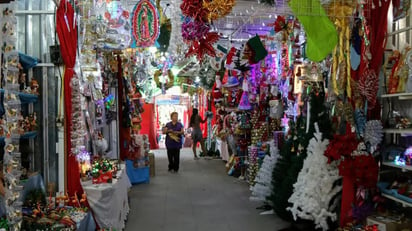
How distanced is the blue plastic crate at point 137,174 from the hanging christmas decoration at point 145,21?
10.5 ft

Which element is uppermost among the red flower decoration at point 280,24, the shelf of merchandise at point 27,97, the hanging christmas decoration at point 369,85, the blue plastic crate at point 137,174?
the red flower decoration at point 280,24

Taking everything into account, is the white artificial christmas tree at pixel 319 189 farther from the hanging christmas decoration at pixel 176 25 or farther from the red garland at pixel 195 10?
the hanging christmas decoration at pixel 176 25

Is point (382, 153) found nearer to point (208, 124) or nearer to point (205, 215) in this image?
point (205, 215)

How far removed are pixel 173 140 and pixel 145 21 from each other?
468 centimetres

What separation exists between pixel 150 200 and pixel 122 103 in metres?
2.19

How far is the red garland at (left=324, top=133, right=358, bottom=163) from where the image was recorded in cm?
402

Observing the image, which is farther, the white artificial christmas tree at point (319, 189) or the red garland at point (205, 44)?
the red garland at point (205, 44)

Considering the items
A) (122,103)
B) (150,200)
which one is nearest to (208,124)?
(122,103)

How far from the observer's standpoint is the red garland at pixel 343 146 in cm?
402

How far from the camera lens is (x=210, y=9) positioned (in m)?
4.53

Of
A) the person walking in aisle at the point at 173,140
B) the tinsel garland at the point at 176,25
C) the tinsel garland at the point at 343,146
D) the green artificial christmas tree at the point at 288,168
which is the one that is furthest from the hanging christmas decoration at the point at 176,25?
the person walking in aisle at the point at 173,140

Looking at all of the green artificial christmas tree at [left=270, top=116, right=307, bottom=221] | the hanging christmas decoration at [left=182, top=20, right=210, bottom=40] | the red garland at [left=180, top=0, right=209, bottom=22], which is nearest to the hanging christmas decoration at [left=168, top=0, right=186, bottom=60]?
the hanging christmas decoration at [left=182, top=20, right=210, bottom=40]

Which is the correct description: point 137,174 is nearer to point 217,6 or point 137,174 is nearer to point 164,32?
point 164,32

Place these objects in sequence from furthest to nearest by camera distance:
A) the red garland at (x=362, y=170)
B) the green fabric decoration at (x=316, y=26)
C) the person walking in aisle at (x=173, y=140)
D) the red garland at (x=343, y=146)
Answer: the person walking in aisle at (x=173, y=140), the red garland at (x=343, y=146), the red garland at (x=362, y=170), the green fabric decoration at (x=316, y=26)
